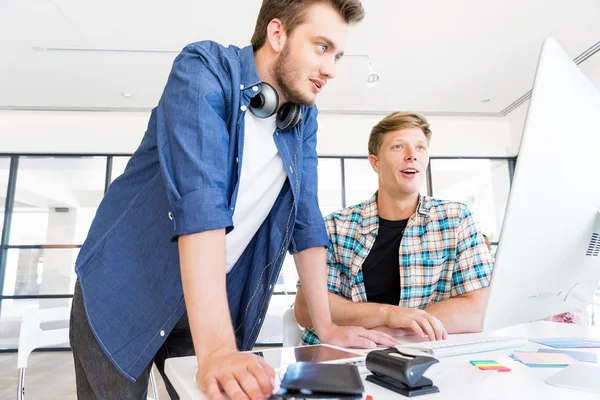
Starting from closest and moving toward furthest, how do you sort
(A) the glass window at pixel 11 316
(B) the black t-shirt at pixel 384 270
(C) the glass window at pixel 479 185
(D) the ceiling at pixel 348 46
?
1. (B) the black t-shirt at pixel 384 270
2. (D) the ceiling at pixel 348 46
3. (A) the glass window at pixel 11 316
4. (C) the glass window at pixel 479 185

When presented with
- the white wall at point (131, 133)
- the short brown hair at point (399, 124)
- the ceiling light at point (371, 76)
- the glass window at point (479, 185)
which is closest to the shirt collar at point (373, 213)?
the short brown hair at point (399, 124)

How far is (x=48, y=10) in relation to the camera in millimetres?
3303

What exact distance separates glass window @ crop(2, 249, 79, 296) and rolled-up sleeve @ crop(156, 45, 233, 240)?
16.9 ft

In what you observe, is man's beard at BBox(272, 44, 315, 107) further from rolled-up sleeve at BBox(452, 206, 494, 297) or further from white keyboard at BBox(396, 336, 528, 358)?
rolled-up sleeve at BBox(452, 206, 494, 297)

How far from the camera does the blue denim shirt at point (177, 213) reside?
683 millimetres

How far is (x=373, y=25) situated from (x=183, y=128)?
3.28 metres

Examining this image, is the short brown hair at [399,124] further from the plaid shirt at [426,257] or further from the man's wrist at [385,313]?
the man's wrist at [385,313]

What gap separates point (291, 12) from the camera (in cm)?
95

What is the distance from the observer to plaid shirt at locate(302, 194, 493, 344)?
1331 millimetres

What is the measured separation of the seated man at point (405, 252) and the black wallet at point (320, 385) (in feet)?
2.37

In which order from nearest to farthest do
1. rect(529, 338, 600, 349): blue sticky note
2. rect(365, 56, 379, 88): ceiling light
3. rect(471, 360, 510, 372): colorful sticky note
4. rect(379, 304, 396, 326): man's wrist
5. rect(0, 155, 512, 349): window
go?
rect(471, 360, 510, 372): colorful sticky note, rect(529, 338, 600, 349): blue sticky note, rect(379, 304, 396, 326): man's wrist, rect(365, 56, 379, 88): ceiling light, rect(0, 155, 512, 349): window

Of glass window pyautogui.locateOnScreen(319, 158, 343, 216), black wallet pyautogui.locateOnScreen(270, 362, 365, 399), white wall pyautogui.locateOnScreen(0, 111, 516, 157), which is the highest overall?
white wall pyautogui.locateOnScreen(0, 111, 516, 157)

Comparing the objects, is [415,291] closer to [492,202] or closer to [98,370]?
[98,370]

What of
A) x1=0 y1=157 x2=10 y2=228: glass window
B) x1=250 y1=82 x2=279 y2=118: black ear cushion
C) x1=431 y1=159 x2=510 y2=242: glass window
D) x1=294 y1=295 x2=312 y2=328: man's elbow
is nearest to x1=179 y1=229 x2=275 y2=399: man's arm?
x1=250 y1=82 x2=279 y2=118: black ear cushion
